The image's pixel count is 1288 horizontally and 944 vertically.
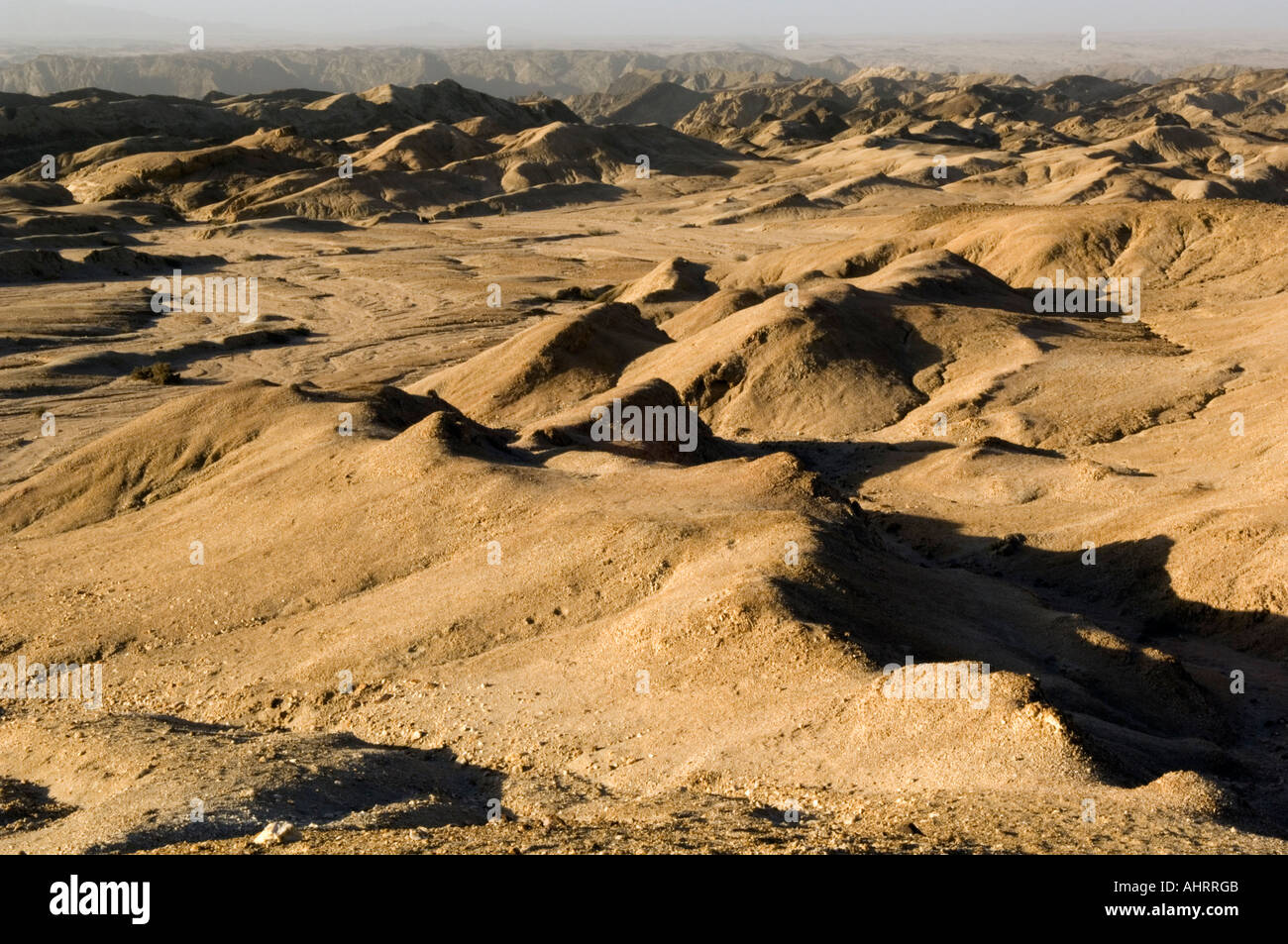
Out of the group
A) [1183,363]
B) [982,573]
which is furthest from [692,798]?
[1183,363]

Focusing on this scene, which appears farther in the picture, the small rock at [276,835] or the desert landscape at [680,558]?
the desert landscape at [680,558]

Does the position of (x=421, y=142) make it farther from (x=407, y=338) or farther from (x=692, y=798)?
(x=692, y=798)

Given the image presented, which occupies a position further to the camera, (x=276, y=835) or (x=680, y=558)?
(x=680, y=558)

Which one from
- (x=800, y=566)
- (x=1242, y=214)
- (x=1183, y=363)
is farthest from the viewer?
(x=1242, y=214)

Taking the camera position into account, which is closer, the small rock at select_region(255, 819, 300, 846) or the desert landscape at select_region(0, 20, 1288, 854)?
the small rock at select_region(255, 819, 300, 846)

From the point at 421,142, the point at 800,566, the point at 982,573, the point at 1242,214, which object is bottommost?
the point at 982,573

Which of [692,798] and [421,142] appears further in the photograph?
[421,142]

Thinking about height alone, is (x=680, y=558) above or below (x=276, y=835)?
above

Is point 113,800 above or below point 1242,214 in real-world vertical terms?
below
